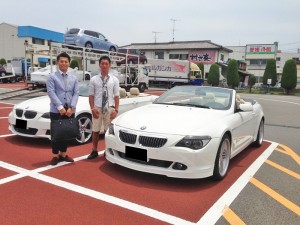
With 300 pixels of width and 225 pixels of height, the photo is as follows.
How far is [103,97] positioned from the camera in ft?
17.5

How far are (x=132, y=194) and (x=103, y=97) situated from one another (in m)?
2.01

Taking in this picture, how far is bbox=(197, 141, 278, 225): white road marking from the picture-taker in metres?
3.36

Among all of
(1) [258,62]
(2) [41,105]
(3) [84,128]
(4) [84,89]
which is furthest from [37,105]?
(1) [258,62]

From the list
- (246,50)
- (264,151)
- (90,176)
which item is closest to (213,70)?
(246,50)

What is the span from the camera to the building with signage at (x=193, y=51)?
51.2m

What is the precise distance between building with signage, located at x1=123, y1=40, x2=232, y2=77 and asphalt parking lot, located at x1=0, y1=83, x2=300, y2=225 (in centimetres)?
4734

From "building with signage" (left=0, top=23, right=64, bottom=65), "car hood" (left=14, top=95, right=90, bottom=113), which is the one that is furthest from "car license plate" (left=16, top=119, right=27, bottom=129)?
"building with signage" (left=0, top=23, right=64, bottom=65)

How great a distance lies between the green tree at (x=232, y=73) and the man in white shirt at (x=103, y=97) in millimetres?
40568

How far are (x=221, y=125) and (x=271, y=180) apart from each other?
3.89ft

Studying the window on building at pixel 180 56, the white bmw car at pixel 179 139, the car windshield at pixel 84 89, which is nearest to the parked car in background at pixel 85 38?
the car windshield at pixel 84 89

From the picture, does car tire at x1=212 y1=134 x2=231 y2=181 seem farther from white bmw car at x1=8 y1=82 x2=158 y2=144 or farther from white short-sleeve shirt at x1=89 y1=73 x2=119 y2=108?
white bmw car at x1=8 y1=82 x2=158 y2=144

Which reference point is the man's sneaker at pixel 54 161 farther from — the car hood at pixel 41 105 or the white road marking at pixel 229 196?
the white road marking at pixel 229 196

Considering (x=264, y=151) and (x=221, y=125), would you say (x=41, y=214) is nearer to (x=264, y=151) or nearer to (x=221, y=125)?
(x=221, y=125)

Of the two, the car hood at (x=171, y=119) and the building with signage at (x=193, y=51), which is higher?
the building with signage at (x=193, y=51)
